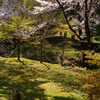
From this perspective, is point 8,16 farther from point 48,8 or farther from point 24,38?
point 48,8

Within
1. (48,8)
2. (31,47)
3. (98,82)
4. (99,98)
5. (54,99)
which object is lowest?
(54,99)

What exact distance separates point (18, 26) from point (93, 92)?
895 centimetres

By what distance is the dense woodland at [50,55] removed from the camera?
4834mm

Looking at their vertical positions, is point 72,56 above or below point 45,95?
above

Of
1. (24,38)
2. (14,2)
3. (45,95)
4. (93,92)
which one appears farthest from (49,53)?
(93,92)

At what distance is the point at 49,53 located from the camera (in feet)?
49.9

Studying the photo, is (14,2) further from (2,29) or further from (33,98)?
(33,98)

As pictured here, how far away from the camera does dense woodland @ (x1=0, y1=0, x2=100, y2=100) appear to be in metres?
4.83

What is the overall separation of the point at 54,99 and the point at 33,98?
2.78 ft

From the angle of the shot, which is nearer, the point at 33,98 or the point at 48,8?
the point at 33,98

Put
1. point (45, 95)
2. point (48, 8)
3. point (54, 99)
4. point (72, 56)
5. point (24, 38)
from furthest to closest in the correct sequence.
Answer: point (72, 56), point (24, 38), point (48, 8), point (45, 95), point (54, 99)

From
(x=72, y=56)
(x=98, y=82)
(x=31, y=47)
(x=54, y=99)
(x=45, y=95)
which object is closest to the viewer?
(x=98, y=82)

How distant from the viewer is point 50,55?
49.1ft

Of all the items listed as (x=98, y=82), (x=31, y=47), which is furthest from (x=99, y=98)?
(x=31, y=47)
